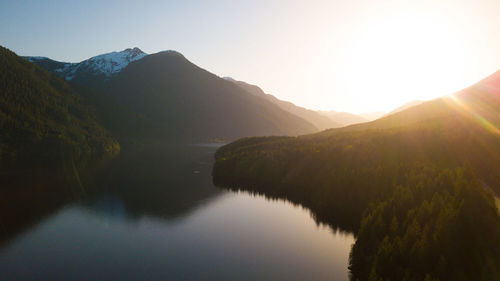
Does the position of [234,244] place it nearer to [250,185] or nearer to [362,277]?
[362,277]

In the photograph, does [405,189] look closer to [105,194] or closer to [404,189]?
[404,189]

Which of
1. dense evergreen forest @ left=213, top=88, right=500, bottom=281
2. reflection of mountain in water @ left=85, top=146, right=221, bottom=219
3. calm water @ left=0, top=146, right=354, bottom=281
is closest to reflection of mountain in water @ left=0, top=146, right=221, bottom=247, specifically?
reflection of mountain in water @ left=85, top=146, right=221, bottom=219

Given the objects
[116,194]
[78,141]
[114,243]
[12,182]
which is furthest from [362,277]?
[78,141]

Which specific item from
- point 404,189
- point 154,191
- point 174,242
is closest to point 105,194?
point 154,191

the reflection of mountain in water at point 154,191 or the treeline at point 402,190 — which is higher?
the treeline at point 402,190

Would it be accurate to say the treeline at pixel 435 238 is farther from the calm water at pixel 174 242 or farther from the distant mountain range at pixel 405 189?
the calm water at pixel 174 242

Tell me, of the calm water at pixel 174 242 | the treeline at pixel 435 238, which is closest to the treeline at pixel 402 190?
the treeline at pixel 435 238

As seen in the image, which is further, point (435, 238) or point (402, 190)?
point (402, 190)

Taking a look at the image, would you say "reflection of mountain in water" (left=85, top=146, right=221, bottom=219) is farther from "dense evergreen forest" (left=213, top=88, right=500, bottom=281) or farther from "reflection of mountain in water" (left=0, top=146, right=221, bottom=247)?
"dense evergreen forest" (left=213, top=88, right=500, bottom=281)
